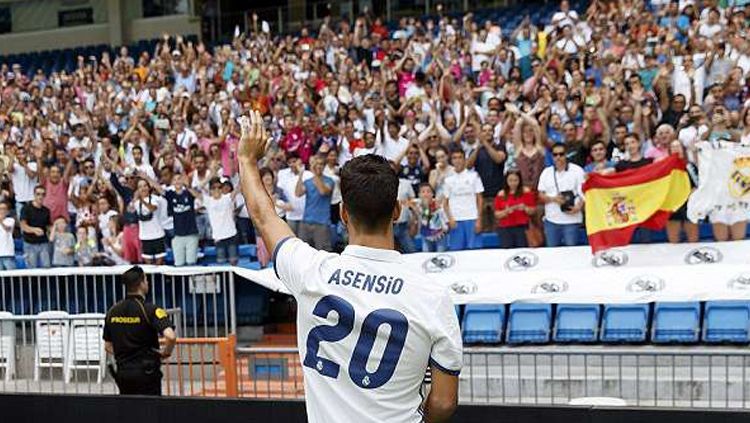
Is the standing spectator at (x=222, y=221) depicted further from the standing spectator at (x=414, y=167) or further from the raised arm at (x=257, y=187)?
the raised arm at (x=257, y=187)

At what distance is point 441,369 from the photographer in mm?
3379

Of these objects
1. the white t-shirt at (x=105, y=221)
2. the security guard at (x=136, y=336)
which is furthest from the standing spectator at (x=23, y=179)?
the security guard at (x=136, y=336)

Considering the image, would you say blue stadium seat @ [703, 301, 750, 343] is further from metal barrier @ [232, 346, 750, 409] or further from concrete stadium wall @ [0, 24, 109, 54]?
concrete stadium wall @ [0, 24, 109, 54]

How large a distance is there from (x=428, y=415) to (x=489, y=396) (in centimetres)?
752

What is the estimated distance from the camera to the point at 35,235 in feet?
52.0

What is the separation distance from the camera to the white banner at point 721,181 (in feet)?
39.5

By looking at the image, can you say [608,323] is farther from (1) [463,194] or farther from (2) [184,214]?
(2) [184,214]

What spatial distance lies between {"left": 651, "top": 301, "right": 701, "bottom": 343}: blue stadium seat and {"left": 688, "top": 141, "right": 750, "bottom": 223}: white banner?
3.88ft

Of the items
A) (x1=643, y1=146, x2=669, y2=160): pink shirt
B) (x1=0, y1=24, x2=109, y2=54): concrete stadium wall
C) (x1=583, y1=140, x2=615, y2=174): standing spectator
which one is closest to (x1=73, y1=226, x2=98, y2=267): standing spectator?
(x1=583, y1=140, x2=615, y2=174): standing spectator

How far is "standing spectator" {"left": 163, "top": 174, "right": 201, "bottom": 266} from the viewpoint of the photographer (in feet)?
48.7

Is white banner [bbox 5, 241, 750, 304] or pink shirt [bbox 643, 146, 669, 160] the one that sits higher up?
pink shirt [bbox 643, 146, 669, 160]

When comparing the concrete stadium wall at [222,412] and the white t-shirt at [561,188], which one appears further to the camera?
the white t-shirt at [561,188]

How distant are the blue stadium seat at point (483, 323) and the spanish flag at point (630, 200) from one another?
1320 millimetres

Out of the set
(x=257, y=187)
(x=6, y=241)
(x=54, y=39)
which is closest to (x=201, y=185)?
(x=6, y=241)
